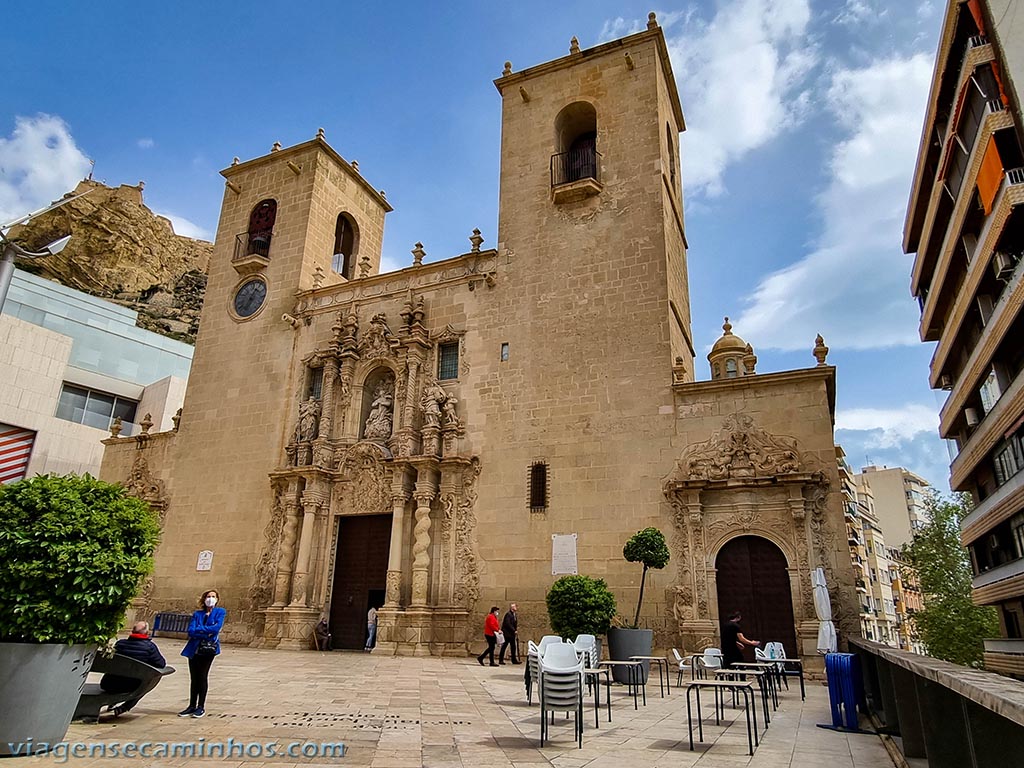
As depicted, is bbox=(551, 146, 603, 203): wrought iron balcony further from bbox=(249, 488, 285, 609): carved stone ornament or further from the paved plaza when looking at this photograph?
the paved plaza

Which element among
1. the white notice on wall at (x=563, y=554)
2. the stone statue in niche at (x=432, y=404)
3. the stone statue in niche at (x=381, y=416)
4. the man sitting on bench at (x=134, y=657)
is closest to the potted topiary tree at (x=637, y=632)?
the white notice on wall at (x=563, y=554)

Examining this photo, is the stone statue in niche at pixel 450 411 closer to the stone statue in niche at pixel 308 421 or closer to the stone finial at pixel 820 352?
the stone statue in niche at pixel 308 421

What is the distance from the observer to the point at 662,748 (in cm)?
641

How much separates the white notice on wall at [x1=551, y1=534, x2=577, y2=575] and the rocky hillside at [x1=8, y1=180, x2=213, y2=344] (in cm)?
3902

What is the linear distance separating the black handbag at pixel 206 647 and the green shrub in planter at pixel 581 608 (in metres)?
6.39

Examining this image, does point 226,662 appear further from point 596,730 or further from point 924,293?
point 924,293

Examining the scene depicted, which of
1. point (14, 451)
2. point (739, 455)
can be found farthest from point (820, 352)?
point (14, 451)

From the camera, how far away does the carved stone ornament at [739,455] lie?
48.8ft

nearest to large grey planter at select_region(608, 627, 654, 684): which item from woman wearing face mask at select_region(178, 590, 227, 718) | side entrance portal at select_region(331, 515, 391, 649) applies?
woman wearing face mask at select_region(178, 590, 227, 718)

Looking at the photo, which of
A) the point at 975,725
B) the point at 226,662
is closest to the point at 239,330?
the point at 226,662

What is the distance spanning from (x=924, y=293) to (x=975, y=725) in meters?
30.3

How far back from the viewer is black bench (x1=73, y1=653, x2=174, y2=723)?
6707 mm

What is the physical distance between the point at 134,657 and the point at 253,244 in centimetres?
2014

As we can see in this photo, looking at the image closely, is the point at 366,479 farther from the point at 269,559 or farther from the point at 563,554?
the point at 563,554
